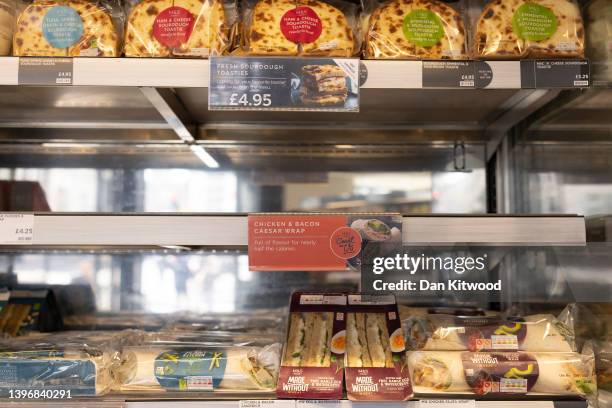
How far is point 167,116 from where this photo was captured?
1.66m

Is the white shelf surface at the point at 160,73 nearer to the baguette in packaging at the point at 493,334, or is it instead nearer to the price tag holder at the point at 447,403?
the baguette in packaging at the point at 493,334

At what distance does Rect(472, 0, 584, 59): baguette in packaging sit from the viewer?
52.1 inches

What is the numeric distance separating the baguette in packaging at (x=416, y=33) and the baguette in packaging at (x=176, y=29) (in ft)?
1.25

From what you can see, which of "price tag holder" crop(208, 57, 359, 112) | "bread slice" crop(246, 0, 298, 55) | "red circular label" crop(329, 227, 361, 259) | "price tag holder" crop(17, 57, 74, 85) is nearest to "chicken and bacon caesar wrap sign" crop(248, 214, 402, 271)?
"red circular label" crop(329, 227, 361, 259)

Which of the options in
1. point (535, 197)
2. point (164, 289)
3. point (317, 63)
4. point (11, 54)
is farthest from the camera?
point (164, 289)

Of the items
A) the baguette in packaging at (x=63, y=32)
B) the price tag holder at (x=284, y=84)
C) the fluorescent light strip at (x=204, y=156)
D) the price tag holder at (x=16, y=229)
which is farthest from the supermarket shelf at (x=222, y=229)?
the fluorescent light strip at (x=204, y=156)

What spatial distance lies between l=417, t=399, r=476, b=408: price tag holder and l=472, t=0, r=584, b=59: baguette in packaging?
2.67 ft

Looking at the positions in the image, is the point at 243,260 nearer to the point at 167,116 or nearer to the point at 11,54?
the point at 167,116

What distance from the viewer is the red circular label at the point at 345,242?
124 cm

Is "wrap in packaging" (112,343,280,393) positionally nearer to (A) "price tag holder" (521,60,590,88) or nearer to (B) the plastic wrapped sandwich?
(B) the plastic wrapped sandwich

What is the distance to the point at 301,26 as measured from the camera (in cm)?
135

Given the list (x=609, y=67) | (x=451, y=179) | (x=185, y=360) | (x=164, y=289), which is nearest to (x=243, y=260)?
(x=164, y=289)

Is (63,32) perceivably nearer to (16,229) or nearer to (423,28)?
(16,229)

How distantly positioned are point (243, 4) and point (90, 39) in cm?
41
